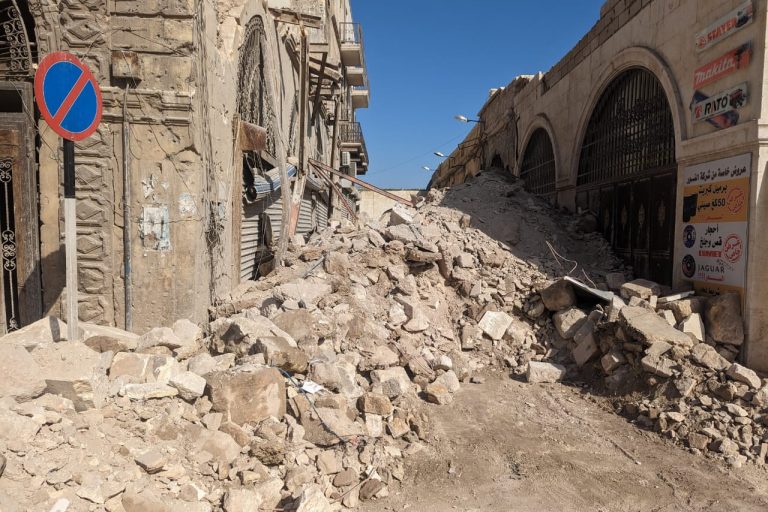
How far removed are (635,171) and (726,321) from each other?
351cm

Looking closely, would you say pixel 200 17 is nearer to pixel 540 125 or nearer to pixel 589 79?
pixel 589 79

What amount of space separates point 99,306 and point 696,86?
7113mm

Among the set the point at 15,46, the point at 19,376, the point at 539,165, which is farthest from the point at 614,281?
the point at 15,46

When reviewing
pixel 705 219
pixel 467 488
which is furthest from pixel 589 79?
pixel 467 488

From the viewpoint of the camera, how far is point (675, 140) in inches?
254

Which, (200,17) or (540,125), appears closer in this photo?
(200,17)

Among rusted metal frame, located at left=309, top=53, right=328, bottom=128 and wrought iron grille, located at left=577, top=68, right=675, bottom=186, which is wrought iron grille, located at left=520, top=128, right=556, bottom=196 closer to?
wrought iron grille, located at left=577, top=68, right=675, bottom=186

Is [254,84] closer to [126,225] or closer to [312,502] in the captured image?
[126,225]

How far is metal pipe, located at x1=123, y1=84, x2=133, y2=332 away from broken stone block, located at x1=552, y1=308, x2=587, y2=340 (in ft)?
15.9

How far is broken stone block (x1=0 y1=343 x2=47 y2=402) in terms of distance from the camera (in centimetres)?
284

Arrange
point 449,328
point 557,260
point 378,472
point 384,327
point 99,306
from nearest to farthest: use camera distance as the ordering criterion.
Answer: point 378,472
point 99,306
point 384,327
point 449,328
point 557,260

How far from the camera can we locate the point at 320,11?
1259 cm

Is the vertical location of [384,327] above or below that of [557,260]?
below

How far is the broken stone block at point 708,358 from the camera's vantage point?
184 inches
